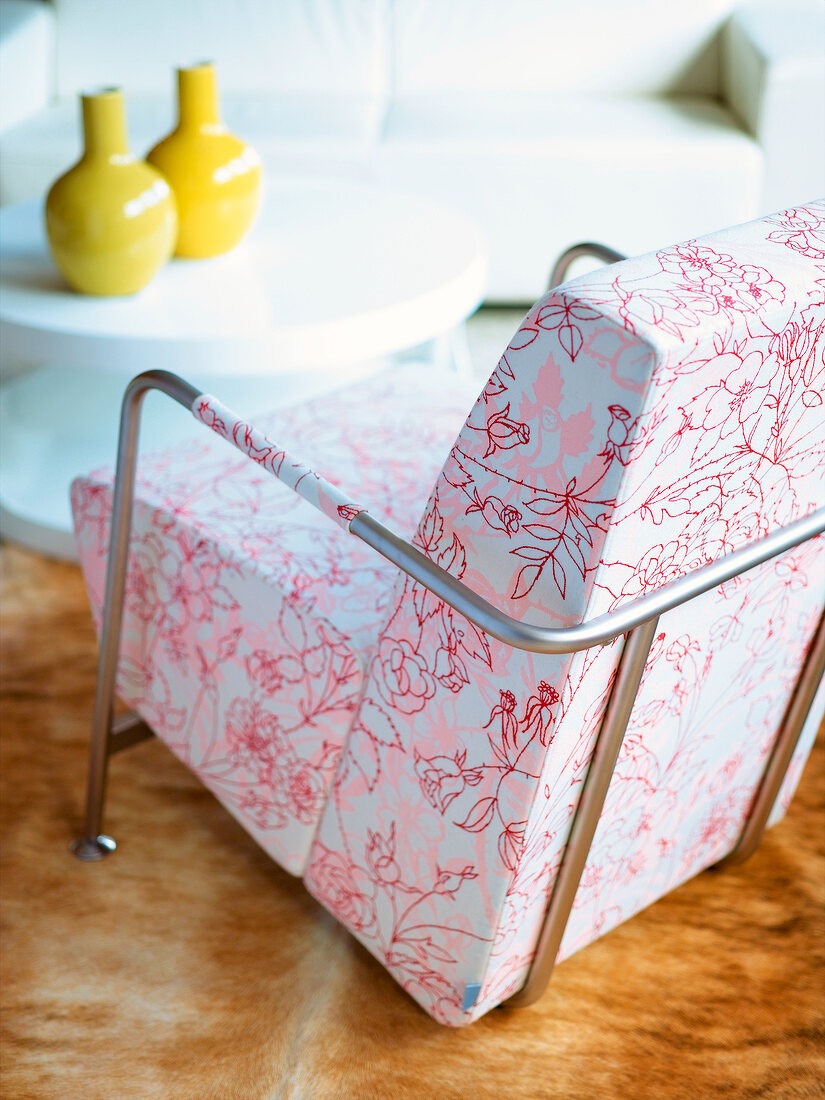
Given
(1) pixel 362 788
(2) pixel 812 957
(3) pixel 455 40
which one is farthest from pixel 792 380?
(3) pixel 455 40

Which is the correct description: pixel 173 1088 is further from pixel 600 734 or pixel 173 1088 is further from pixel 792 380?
pixel 792 380

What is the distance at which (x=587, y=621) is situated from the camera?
82cm

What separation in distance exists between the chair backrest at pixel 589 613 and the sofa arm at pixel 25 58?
2.45 meters

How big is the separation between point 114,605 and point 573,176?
1.94 metres

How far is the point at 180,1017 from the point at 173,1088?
89 mm

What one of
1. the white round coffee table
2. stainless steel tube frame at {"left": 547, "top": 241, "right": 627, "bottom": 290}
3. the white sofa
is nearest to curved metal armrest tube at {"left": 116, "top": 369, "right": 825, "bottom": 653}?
stainless steel tube frame at {"left": 547, "top": 241, "right": 627, "bottom": 290}

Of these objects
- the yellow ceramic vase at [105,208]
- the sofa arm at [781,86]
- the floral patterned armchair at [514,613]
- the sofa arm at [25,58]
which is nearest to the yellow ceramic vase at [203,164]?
the yellow ceramic vase at [105,208]

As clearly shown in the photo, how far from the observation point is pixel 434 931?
1110 mm

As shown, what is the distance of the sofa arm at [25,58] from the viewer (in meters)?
2.91

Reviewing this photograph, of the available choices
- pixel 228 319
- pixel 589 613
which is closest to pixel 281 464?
pixel 589 613

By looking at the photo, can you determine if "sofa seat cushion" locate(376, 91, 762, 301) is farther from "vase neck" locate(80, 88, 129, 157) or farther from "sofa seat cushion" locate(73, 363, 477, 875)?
"sofa seat cushion" locate(73, 363, 477, 875)

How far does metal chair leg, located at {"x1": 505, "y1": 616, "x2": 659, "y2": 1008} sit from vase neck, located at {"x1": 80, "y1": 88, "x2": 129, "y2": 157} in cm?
123

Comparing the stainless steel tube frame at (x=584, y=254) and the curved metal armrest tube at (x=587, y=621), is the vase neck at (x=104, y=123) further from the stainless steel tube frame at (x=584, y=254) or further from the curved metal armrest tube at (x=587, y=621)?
the curved metal armrest tube at (x=587, y=621)

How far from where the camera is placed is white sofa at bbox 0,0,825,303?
2771mm
